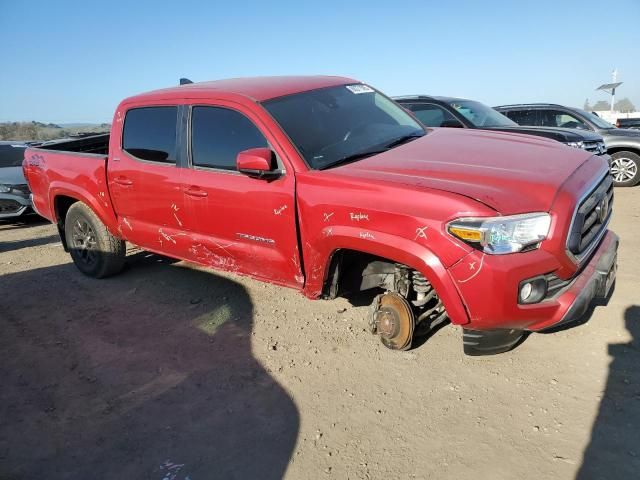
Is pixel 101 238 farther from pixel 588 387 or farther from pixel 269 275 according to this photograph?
pixel 588 387

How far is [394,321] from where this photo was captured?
3.39 metres

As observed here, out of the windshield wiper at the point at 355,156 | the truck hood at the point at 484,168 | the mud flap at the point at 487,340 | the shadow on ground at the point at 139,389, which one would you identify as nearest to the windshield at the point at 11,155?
the shadow on ground at the point at 139,389

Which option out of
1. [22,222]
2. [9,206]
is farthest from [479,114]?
[22,222]

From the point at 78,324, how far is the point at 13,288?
168 cm

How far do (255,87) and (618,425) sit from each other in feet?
11.1

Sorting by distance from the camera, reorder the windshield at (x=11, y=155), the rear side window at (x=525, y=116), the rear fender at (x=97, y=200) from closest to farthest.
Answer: the rear fender at (x=97, y=200) → the rear side window at (x=525, y=116) → the windshield at (x=11, y=155)

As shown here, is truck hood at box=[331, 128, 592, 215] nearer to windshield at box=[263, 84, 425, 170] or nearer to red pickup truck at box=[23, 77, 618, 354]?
red pickup truck at box=[23, 77, 618, 354]

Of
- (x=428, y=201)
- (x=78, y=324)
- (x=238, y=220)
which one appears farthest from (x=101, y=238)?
(x=428, y=201)

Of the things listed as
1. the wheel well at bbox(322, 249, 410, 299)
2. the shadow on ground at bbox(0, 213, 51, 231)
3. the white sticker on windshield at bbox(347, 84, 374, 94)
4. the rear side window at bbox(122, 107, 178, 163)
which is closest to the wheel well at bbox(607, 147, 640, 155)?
the white sticker on windshield at bbox(347, 84, 374, 94)

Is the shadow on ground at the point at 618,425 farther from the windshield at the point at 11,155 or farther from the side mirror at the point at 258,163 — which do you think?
the windshield at the point at 11,155

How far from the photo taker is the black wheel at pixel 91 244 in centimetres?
530

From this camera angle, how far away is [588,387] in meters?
2.98

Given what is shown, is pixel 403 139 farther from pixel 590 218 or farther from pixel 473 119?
pixel 473 119

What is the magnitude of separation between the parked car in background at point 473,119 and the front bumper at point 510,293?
16.3ft
